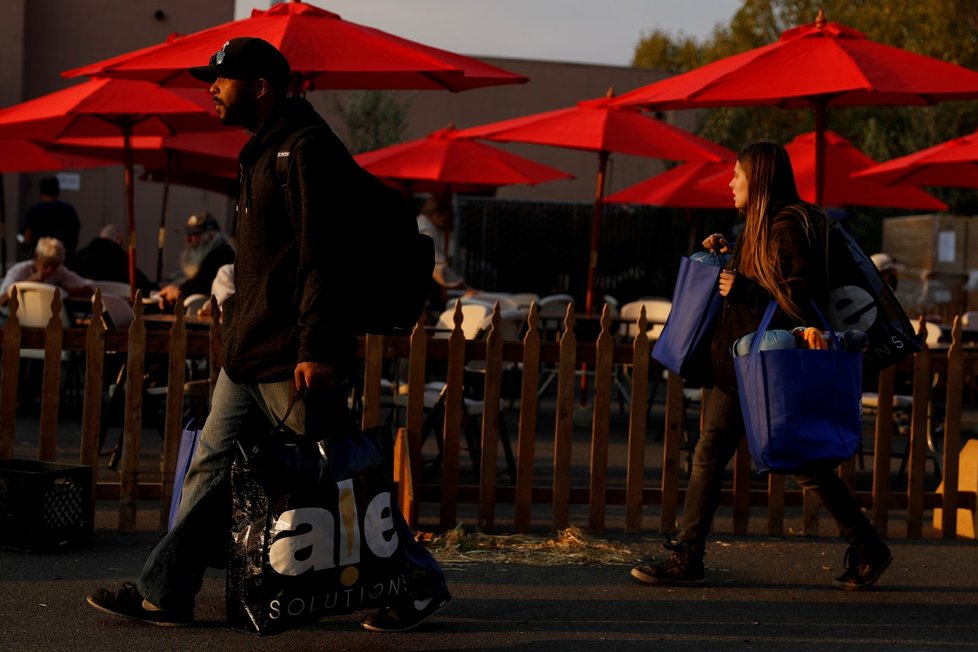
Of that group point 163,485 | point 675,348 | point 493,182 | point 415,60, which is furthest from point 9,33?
point 675,348

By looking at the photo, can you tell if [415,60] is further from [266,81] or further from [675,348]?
[266,81]

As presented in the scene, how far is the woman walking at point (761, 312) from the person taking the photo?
209 inches

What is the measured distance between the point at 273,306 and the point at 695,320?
1.92 m

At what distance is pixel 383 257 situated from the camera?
4.44 m

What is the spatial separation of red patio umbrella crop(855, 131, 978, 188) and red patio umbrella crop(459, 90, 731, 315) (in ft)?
4.63

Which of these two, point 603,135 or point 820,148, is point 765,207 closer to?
point 820,148

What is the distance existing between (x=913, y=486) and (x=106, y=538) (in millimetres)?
3910

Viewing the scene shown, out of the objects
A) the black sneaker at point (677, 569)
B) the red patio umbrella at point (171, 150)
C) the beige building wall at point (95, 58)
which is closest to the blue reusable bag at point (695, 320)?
the black sneaker at point (677, 569)

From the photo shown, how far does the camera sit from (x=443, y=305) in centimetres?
1313

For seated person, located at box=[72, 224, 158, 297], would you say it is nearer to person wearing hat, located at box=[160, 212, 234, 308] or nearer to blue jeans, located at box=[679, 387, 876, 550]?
person wearing hat, located at box=[160, 212, 234, 308]

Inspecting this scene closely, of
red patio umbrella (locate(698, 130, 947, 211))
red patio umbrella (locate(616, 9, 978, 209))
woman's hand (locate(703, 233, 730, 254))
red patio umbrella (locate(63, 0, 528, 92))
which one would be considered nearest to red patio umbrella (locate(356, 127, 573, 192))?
red patio umbrella (locate(698, 130, 947, 211))

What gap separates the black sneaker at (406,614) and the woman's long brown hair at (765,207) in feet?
5.61

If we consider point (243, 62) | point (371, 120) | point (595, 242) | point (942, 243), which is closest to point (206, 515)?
point (243, 62)

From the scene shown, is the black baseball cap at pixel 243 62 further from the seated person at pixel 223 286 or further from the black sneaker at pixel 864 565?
the seated person at pixel 223 286
